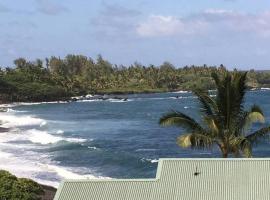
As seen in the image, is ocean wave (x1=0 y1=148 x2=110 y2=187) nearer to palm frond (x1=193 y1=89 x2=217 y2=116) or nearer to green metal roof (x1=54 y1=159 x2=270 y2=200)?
palm frond (x1=193 y1=89 x2=217 y2=116)

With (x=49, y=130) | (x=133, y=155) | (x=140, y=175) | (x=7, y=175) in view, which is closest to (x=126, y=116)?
(x=49, y=130)

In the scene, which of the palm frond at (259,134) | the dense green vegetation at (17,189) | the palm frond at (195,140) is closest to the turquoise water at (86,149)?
the palm frond at (195,140)

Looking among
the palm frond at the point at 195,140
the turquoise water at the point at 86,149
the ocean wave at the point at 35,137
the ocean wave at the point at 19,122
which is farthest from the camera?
the ocean wave at the point at 19,122

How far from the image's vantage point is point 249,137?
2191 cm

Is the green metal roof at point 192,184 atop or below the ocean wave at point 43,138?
atop

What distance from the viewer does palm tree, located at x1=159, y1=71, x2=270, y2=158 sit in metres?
21.7

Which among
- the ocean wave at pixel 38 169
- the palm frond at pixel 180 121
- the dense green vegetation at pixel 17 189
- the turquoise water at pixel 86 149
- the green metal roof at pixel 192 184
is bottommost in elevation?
the turquoise water at pixel 86 149

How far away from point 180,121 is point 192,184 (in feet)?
16.9

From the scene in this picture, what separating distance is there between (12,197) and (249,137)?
1211 cm

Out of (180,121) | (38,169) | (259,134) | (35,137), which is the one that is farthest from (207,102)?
(35,137)

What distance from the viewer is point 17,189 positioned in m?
28.4

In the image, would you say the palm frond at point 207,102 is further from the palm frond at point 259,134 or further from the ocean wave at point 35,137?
the ocean wave at point 35,137

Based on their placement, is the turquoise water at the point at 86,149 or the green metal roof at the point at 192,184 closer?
the green metal roof at the point at 192,184

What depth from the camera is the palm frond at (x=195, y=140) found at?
70.4 feet
